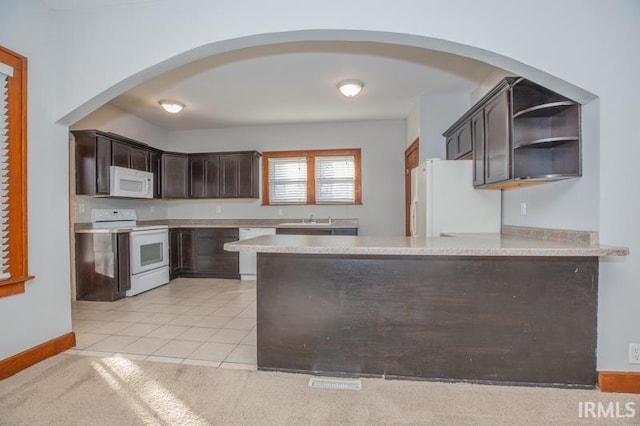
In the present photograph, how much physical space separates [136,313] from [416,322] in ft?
10.1

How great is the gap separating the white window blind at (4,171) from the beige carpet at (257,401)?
0.80 meters

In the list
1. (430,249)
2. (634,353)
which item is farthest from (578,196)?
(430,249)

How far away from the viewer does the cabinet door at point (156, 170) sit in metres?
5.05

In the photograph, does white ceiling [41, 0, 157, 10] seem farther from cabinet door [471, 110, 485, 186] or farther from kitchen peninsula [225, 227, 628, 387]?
cabinet door [471, 110, 485, 186]

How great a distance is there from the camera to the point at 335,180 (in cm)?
562

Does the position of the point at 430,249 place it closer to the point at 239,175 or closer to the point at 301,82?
the point at 301,82

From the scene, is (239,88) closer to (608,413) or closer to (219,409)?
(219,409)

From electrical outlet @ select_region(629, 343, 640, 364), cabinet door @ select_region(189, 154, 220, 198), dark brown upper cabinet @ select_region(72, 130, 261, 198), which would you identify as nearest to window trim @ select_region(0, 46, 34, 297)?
dark brown upper cabinet @ select_region(72, 130, 261, 198)

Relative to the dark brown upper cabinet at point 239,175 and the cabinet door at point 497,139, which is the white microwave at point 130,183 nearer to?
the dark brown upper cabinet at point 239,175

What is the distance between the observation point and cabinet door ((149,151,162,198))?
5.05m

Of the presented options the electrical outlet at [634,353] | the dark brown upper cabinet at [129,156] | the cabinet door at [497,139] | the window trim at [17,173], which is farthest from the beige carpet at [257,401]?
the dark brown upper cabinet at [129,156]

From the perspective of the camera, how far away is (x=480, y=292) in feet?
6.83

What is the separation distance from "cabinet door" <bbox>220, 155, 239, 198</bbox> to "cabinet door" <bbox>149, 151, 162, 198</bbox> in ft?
3.10

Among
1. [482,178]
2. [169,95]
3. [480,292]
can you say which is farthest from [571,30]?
[169,95]
